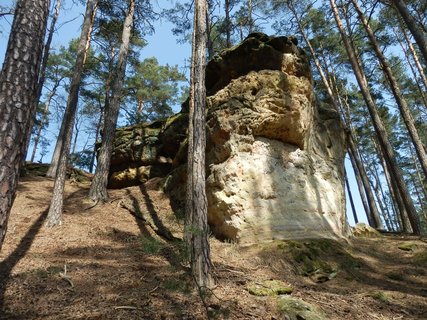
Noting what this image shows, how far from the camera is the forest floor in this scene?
4477mm

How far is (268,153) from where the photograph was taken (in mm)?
9266

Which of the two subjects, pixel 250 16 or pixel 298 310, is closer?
pixel 298 310

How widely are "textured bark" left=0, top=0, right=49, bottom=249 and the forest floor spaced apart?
6.43 feet

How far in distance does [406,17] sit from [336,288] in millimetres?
7515

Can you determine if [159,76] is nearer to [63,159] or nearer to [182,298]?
[63,159]

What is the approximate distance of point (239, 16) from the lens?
1917 cm

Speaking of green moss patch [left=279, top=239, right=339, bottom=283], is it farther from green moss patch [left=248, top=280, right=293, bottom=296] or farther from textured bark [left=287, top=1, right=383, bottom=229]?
textured bark [left=287, top=1, right=383, bottom=229]

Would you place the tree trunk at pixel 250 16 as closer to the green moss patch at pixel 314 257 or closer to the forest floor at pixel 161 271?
the forest floor at pixel 161 271

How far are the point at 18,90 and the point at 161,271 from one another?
12.7ft

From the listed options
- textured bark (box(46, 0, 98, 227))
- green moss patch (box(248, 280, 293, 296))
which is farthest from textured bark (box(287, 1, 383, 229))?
textured bark (box(46, 0, 98, 227))

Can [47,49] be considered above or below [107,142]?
above

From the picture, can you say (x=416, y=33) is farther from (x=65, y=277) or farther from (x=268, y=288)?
(x=65, y=277)

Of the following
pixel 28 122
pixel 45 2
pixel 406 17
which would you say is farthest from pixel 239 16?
pixel 28 122

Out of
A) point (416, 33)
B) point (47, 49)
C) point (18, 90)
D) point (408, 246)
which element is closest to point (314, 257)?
point (408, 246)
